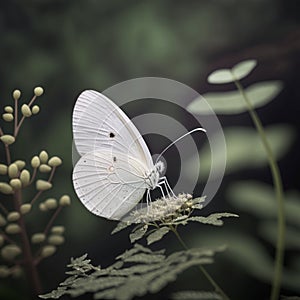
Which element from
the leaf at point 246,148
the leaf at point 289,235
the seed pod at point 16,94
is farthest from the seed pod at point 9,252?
the leaf at point 289,235

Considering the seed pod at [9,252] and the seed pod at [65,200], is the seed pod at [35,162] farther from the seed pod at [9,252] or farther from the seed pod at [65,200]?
the seed pod at [9,252]

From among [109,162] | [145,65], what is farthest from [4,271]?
[145,65]

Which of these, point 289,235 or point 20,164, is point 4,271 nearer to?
point 20,164

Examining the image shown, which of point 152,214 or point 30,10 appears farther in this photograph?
point 30,10

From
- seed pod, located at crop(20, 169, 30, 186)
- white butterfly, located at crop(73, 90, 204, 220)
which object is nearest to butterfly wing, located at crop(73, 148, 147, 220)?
white butterfly, located at crop(73, 90, 204, 220)

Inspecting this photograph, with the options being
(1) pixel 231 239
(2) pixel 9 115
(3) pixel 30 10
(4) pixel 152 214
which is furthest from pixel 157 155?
(3) pixel 30 10

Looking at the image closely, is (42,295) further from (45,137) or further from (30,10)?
(30,10)
